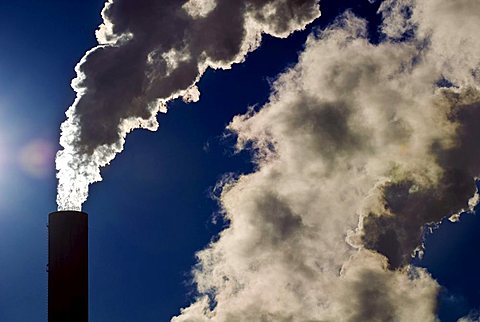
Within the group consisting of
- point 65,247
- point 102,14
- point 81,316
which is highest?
point 102,14


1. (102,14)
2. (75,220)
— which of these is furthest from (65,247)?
(102,14)

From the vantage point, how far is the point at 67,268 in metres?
23.4

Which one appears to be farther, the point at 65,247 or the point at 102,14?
the point at 102,14

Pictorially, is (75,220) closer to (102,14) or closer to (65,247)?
(65,247)

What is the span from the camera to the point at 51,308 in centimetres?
2327

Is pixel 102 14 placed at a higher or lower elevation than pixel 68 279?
higher

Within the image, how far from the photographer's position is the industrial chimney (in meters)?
23.2

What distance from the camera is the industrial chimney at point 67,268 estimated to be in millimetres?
23234

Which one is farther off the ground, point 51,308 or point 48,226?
point 48,226

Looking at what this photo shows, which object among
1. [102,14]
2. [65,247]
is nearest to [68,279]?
[65,247]

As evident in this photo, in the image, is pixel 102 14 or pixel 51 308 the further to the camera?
pixel 102 14

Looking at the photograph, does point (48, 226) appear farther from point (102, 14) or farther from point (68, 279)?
point (102, 14)

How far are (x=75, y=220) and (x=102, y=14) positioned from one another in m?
8.56

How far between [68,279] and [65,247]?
1.09m
